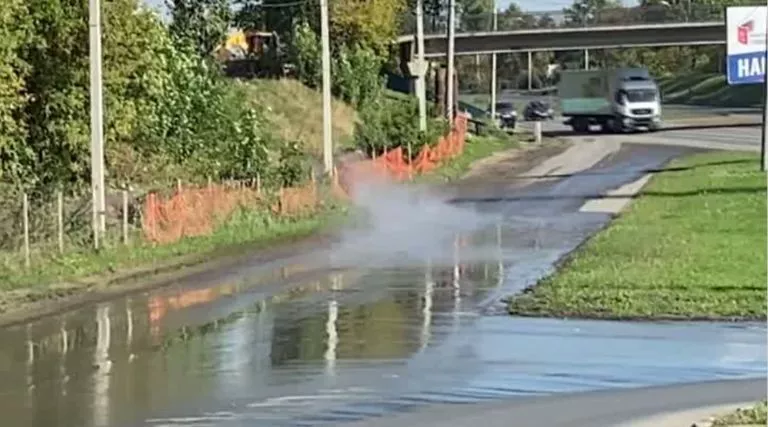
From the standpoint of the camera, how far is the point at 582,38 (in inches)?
3536

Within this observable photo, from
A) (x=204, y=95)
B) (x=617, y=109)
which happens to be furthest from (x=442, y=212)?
(x=617, y=109)

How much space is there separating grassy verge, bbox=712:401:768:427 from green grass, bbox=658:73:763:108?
108 metres

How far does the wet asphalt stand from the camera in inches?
489

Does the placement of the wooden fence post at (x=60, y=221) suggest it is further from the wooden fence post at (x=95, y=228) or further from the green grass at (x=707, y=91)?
the green grass at (x=707, y=91)

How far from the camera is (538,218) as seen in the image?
36.5 m

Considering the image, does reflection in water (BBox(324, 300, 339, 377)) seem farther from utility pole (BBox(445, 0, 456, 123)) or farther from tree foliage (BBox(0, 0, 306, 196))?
utility pole (BBox(445, 0, 456, 123))

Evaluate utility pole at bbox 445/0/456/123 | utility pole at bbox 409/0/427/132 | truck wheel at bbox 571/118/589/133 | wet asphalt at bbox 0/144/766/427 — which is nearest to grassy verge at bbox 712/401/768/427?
wet asphalt at bbox 0/144/766/427

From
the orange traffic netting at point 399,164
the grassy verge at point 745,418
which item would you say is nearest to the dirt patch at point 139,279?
the grassy verge at point 745,418

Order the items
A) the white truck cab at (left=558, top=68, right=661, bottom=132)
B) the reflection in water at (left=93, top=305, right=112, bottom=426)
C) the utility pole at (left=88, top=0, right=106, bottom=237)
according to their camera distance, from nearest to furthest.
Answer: the reflection in water at (left=93, top=305, right=112, bottom=426), the utility pole at (left=88, top=0, right=106, bottom=237), the white truck cab at (left=558, top=68, right=661, bottom=132)

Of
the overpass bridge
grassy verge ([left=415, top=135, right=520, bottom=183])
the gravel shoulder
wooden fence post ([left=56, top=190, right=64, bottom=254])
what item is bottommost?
grassy verge ([left=415, top=135, right=520, bottom=183])

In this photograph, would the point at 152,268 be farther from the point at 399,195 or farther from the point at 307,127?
the point at 307,127

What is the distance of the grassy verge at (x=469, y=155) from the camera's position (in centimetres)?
5341

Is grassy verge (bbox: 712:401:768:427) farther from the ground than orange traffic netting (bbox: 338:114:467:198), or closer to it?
farther from the ground

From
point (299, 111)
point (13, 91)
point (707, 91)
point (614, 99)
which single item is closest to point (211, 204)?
point (13, 91)
